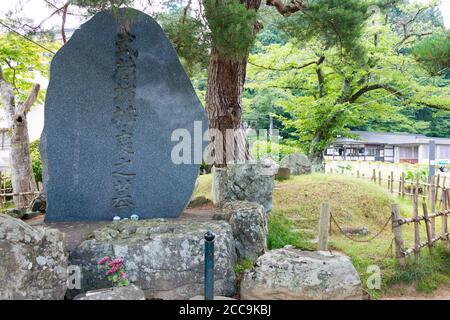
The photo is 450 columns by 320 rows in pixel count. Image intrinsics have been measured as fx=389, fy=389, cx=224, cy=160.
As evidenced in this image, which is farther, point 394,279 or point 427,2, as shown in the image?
point 427,2

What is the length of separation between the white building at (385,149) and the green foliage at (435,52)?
23548 mm

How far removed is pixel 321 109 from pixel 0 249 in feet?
43.2

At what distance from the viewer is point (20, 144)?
1017 centimetres

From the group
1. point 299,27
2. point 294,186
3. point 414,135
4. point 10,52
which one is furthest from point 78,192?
point 414,135

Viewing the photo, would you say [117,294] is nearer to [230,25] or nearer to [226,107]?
[230,25]

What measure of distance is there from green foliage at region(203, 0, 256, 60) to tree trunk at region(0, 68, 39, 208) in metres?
6.54

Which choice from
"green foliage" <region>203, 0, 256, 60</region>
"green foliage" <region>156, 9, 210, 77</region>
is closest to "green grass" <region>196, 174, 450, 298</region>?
"green foliage" <region>156, 9, 210, 77</region>

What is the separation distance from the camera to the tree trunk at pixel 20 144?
396 inches

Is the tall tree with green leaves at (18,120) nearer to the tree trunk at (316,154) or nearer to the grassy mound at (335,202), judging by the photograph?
the grassy mound at (335,202)

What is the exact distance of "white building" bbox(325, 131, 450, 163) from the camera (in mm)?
28078

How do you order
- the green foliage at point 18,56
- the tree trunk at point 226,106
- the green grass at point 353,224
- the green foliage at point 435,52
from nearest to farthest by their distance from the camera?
the green foliage at point 435,52 → the green grass at point 353,224 → the tree trunk at point 226,106 → the green foliage at point 18,56

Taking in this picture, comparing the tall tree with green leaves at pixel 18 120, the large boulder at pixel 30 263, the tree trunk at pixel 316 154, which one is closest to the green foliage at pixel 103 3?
the large boulder at pixel 30 263

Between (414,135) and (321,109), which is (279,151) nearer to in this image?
(321,109)

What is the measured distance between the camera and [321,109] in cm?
1472
